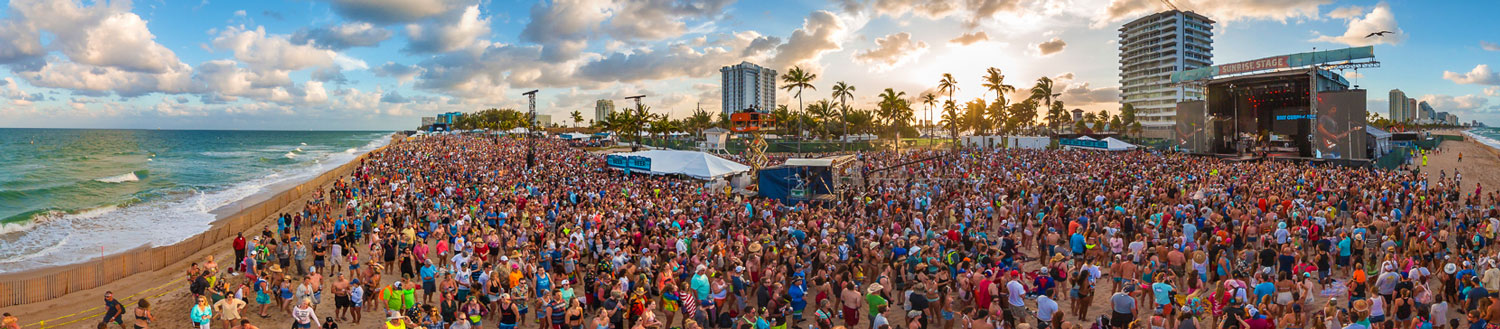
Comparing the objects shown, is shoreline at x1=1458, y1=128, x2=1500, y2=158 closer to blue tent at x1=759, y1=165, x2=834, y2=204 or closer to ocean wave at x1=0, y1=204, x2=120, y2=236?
blue tent at x1=759, y1=165, x2=834, y2=204

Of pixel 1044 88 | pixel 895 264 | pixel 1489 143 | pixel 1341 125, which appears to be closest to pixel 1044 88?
pixel 1044 88

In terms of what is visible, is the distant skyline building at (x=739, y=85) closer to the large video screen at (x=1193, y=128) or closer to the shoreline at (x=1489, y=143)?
the shoreline at (x=1489, y=143)

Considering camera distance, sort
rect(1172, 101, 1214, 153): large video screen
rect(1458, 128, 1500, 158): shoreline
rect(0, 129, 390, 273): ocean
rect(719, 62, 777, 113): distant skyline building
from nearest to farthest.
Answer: rect(0, 129, 390, 273): ocean, rect(1172, 101, 1214, 153): large video screen, rect(1458, 128, 1500, 158): shoreline, rect(719, 62, 777, 113): distant skyline building

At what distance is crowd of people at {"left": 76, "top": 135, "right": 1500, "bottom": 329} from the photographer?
903 cm

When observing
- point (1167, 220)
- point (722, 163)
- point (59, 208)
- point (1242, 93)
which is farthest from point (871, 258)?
point (1242, 93)

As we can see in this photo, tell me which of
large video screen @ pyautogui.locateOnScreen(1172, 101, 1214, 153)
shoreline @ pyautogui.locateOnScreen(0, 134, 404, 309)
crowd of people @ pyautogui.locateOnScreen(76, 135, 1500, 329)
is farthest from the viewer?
large video screen @ pyautogui.locateOnScreen(1172, 101, 1214, 153)

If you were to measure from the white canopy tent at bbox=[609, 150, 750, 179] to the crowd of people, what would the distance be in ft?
13.8

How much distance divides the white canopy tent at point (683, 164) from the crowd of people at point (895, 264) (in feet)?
13.8

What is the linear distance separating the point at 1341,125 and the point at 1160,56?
94074 millimetres

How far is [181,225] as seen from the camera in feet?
76.1

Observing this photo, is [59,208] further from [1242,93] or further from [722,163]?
[1242,93]

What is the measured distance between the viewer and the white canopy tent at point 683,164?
25172mm

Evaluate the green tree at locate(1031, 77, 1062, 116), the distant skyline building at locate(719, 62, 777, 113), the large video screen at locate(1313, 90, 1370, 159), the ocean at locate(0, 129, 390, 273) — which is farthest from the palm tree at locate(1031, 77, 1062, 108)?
the distant skyline building at locate(719, 62, 777, 113)

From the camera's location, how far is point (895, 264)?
1128cm
